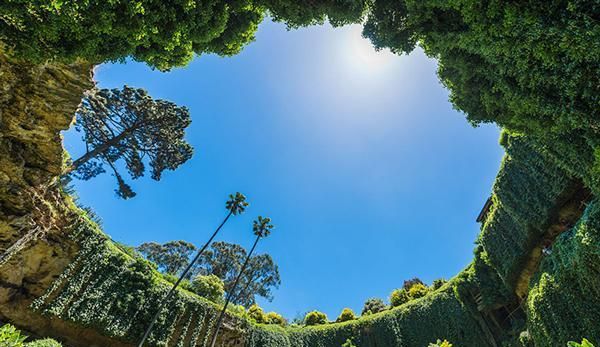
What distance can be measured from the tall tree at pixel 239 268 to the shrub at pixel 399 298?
18.0 metres

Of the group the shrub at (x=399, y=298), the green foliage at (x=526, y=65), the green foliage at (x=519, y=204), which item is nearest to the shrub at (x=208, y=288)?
the shrub at (x=399, y=298)

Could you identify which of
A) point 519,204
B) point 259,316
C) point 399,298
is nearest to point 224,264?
point 259,316

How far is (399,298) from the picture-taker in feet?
86.8

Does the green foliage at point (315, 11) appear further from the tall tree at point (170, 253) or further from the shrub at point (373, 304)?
the tall tree at point (170, 253)

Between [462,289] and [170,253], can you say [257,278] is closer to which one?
[170,253]

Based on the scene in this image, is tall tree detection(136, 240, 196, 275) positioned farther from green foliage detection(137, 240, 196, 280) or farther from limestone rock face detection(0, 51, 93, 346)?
limestone rock face detection(0, 51, 93, 346)

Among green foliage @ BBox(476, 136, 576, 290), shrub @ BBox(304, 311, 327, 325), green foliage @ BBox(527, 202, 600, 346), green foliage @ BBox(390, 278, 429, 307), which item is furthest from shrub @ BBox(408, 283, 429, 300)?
green foliage @ BBox(527, 202, 600, 346)

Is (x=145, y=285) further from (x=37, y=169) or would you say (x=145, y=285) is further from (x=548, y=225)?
(x=548, y=225)

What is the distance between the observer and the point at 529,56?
719 cm

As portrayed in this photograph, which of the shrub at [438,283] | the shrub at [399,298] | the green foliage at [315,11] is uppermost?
the green foliage at [315,11]

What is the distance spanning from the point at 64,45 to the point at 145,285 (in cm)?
1409

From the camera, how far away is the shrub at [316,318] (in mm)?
28127

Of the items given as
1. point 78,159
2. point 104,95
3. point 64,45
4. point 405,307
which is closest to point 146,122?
point 104,95

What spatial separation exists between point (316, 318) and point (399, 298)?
26.7 ft
